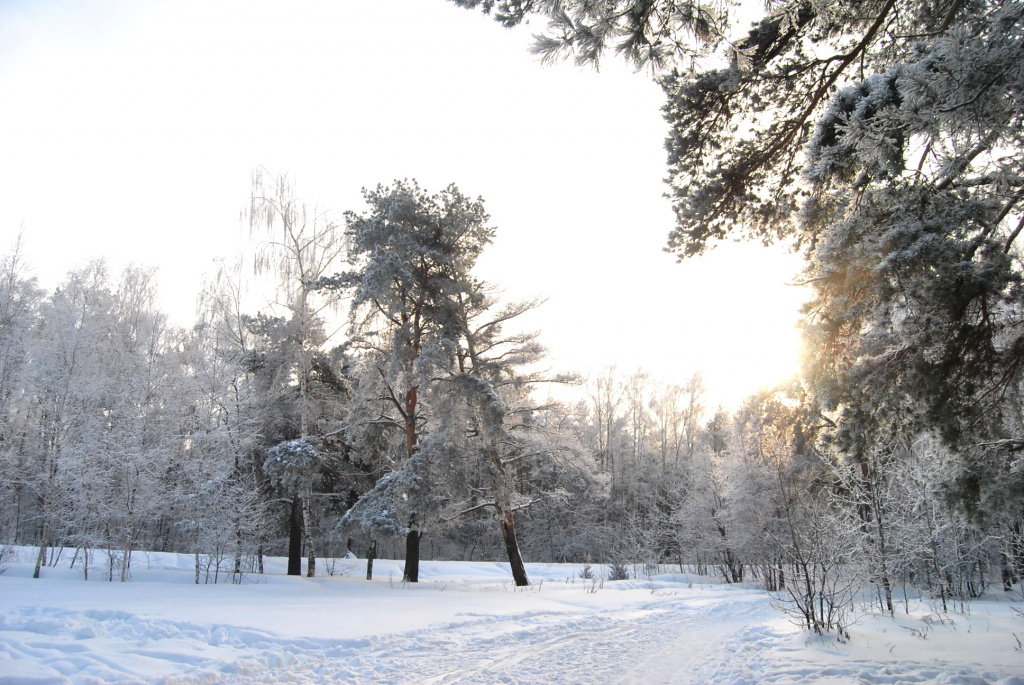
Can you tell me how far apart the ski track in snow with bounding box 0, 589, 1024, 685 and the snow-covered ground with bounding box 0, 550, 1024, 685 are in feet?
0.07

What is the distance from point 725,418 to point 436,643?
31.8 m

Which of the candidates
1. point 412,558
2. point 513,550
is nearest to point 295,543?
point 412,558

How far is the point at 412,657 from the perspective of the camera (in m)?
5.75

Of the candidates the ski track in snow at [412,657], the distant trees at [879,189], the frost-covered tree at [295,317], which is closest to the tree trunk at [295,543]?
the frost-covered tree at [295,317]

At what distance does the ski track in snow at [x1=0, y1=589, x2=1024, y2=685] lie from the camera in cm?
466

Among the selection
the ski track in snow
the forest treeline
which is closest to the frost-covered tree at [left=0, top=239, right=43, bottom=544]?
the forest treeline

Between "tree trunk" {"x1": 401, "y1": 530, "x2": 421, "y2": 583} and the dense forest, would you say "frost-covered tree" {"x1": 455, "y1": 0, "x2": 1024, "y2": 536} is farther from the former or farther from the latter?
"tree trunk" {"x1": 401, "y1": 530, "x2": 421, "y2": 583}

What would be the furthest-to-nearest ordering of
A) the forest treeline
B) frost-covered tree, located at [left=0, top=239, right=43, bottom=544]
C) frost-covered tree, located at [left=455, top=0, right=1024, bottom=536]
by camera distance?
frost-covered tree, located at [left=0, top=239, right=43, bottom=544]
the forest treeline
frost-covered tree, located at [left=455, top=0, right=1024, bottom=536]

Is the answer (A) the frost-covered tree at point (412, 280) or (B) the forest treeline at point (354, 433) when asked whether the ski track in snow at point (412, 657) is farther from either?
(A) the frost-covered tree at point (412, 280)

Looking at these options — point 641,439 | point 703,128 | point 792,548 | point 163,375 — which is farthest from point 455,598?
point 641,439

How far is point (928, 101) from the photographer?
3701 millimetres

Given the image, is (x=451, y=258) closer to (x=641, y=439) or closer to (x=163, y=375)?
(x=163, y=375)

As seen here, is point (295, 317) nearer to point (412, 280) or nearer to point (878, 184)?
point (412, 280)

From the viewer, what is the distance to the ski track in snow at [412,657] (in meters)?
4.66
